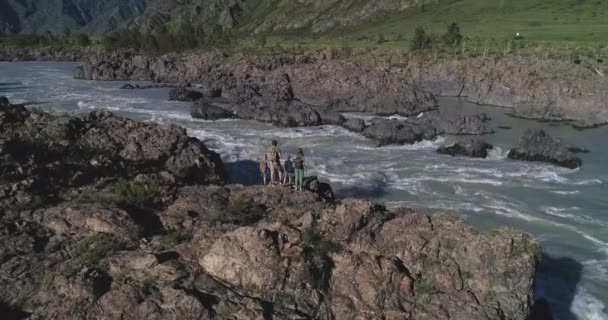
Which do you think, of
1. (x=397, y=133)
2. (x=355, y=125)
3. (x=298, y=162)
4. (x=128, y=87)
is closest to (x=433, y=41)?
(x=128, y=87)

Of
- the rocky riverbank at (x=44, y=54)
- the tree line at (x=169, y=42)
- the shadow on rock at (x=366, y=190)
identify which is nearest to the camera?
the shadow on rock at (x=366, y=190)

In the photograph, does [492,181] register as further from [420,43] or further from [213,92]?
[420,43]

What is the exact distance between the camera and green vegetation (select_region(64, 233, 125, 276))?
17547 millimetres

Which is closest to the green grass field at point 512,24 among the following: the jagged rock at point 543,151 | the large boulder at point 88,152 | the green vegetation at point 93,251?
the jagged rock at point 543,151

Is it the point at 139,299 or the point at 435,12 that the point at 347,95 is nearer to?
the point at 139,299

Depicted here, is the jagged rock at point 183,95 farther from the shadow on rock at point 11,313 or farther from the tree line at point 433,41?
the shadow on rock at point 11,313

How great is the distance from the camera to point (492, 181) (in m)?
41.8

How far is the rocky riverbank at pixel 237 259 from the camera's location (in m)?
16.5

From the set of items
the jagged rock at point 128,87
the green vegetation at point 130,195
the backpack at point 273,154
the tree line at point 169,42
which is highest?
the tree line at point 169,42

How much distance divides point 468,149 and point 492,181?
780 cm

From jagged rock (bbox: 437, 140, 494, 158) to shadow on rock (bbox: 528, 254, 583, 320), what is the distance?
2069 centimetres

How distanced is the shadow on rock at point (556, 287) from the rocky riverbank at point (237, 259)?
375 cm

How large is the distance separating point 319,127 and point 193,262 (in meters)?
45.1

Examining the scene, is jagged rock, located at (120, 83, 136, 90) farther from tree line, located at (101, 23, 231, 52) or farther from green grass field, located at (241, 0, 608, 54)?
tree line, located at (101, 23, 231, 52)
